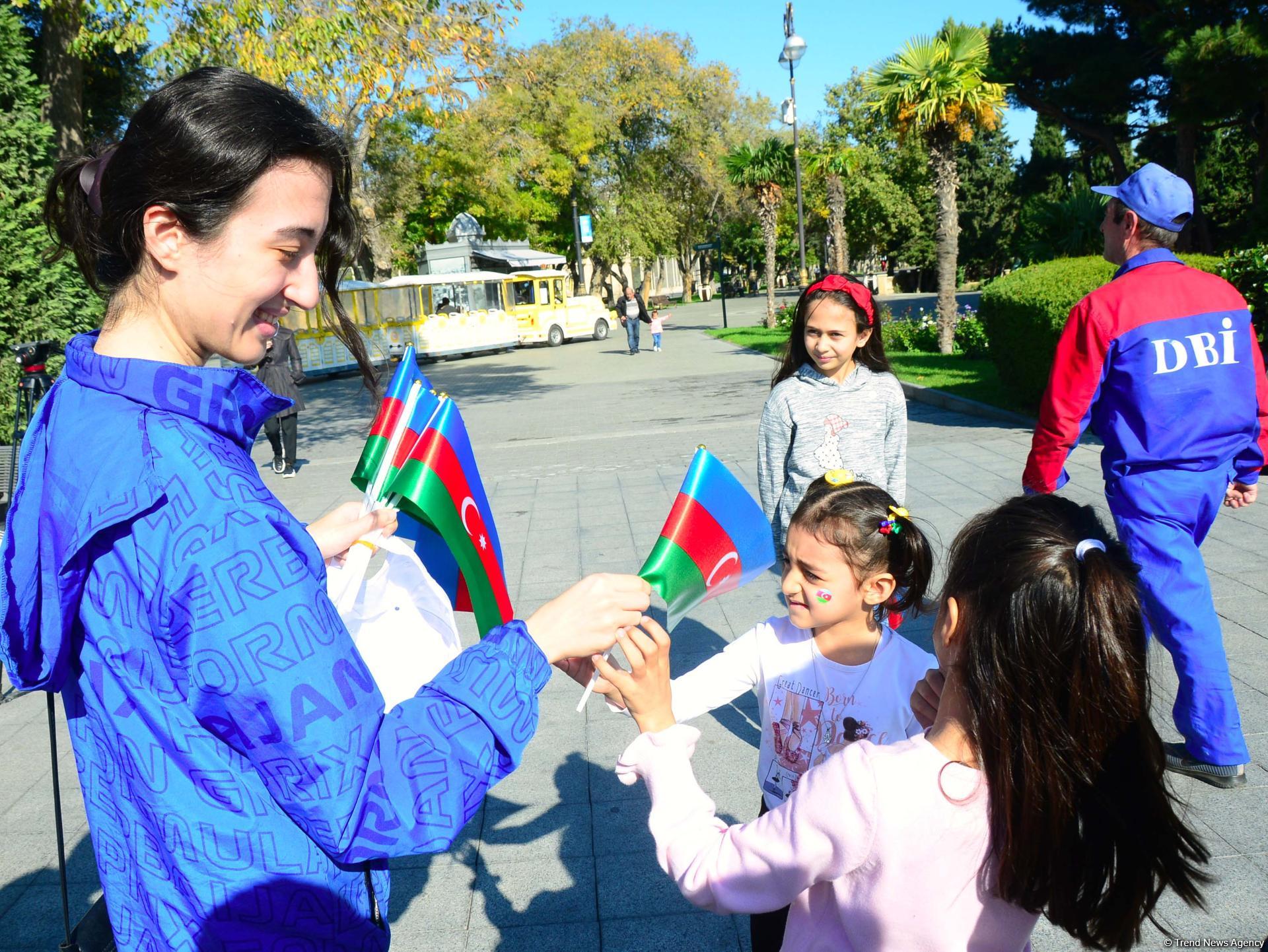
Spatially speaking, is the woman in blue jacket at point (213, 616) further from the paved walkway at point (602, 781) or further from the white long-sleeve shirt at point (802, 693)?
the paved walkway at point (602, 781)

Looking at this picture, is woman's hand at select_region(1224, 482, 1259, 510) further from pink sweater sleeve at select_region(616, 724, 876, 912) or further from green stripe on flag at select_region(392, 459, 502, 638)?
green stripe on flag at select_region(392, 459, 502, 638)

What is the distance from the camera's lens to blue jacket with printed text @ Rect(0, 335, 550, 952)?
1.02 m

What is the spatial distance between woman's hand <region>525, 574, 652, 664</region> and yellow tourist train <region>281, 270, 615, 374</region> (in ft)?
72.3

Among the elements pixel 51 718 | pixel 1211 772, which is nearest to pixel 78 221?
pixel 51 718

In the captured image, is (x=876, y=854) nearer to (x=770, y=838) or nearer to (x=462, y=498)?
(x=770, y=838)

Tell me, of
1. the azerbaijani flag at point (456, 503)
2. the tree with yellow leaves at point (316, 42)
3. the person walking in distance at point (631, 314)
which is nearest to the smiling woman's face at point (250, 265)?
the azerbaijani flag at point (456, 503)

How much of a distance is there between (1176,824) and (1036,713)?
0.30 metres

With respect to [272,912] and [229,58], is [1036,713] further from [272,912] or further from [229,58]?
[229,58]

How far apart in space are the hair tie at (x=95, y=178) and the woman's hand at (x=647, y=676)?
0.90m

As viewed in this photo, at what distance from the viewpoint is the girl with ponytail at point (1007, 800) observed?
1354 mm

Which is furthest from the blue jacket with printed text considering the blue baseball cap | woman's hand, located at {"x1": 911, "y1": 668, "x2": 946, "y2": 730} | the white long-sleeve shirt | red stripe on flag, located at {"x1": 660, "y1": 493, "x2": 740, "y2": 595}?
the blue baseball cap

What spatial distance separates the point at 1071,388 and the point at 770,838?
2.46 m

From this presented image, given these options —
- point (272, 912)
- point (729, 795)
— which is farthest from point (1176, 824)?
point (729, 795)

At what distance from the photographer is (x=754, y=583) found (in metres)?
5.84
